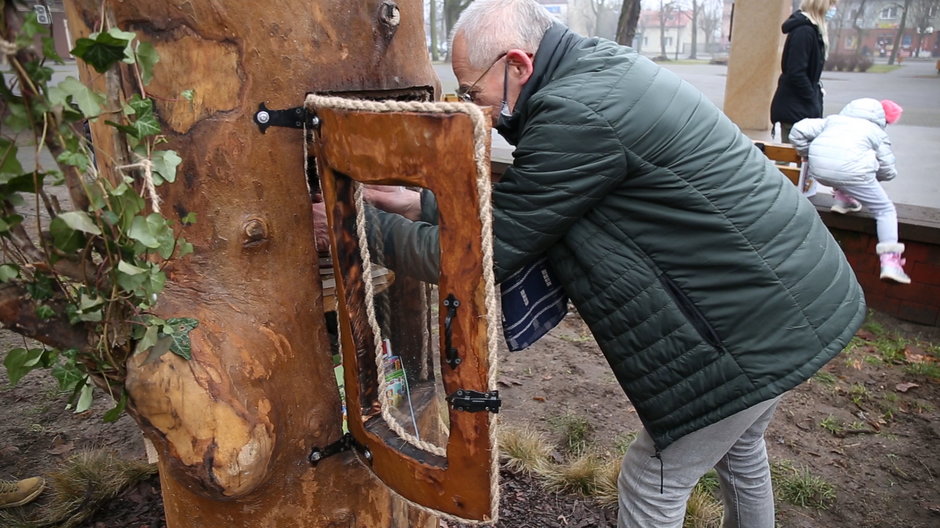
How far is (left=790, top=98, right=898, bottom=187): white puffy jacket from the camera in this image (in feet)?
15.4

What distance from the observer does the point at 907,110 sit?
13.6 m

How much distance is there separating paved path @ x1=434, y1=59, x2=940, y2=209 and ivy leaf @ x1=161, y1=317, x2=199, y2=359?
15.3ft

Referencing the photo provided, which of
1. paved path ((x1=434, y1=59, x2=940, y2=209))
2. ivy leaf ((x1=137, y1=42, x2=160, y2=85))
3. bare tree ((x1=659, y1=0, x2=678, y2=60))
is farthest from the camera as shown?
bare tree ((x1=659, y1=0, x2=678, y2=60))

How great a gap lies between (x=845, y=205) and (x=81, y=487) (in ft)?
15.9

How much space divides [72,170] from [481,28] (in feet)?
3.29

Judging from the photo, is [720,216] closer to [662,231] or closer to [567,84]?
[662,231]

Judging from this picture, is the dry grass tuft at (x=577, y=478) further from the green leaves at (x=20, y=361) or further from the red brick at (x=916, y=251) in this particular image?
the red brick at (x=916, y=251)

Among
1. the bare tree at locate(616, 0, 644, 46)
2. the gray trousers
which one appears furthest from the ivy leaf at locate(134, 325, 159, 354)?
the bare tree at locate(616, 0, 644, 46)

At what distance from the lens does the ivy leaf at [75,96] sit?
1.05 meters

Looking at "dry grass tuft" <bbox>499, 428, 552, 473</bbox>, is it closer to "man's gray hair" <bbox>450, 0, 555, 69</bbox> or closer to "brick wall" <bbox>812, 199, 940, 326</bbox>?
"man's gray hair" <bbox>450, 0, 555, 69</bbox>

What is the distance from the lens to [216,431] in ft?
4.80

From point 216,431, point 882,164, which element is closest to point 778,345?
point 216,431

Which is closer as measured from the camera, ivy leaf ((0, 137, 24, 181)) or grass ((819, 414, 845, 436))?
ivy leaf ((0, 137, 24, 181))

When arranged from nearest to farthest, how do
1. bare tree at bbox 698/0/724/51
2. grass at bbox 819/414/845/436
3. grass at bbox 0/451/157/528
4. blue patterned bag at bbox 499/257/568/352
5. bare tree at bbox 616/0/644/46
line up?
blue patterned bag at bbox 499/257/568/352 < grass at bbox 0/451/157/528 < grass at bbox 819/414/845/436 < bare tree at bbox 616/0/644/46 < bare tree at bbox 698/0/724/51
